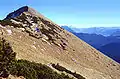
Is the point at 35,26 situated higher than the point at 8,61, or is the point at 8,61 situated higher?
the point at 35,26

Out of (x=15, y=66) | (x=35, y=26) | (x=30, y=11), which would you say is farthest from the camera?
(x=30, y=11)

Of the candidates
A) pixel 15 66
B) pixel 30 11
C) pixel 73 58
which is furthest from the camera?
pixel 30 11

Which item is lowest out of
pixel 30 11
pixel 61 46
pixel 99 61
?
pixel 99 61

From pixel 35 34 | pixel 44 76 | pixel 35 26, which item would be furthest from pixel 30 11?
pixel 44 76

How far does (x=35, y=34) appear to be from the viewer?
79062mm

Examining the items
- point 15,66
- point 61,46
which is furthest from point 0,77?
point 61,46

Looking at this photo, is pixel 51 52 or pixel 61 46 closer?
pixel 51 52

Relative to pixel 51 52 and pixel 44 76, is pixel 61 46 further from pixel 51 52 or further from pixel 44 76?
pixel 44 76

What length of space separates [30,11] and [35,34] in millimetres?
46179

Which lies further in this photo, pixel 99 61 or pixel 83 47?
pixel 83 47

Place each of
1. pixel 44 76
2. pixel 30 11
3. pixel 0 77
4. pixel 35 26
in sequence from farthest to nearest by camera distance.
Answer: pixel 30 11
pixel 35 26
pixel 44 76
pixel 0 77

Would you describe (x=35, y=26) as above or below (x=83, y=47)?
above

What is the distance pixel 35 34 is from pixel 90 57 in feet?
65.0

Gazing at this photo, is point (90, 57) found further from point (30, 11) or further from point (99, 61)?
point (30, 11)
